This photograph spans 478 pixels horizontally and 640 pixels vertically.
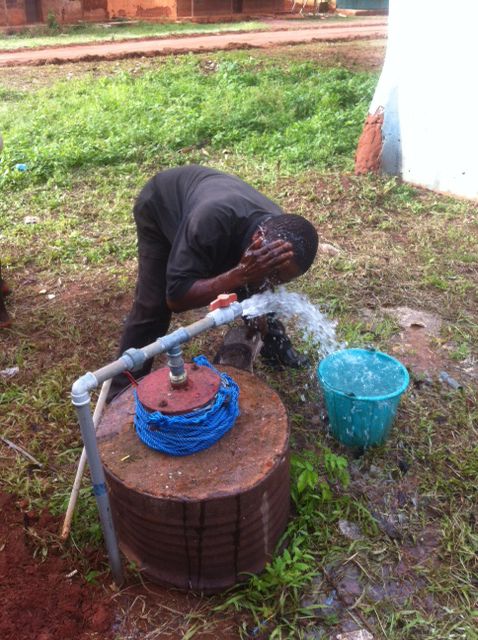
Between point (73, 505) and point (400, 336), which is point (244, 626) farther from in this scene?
point (400, 336)

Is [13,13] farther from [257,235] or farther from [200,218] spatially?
[257,235]

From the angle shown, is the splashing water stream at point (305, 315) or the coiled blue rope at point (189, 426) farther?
the splashing water stream at point (305, 315)

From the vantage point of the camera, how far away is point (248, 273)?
247cm

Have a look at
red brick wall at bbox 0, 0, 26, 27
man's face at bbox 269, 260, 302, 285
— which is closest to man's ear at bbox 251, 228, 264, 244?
man's face at bbox 269, 260, 302, 285

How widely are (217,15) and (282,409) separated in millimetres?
20790

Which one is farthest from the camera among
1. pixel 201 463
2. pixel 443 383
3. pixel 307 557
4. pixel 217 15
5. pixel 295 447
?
pixel 217 15

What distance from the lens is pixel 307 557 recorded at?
244cm

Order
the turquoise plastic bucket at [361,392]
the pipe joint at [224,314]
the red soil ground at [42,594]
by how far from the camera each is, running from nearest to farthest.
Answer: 1. the pipe joint at [224,314]
2. the red soil ground at [42,594]
3. the turquoise plastic bucket at [361,392]

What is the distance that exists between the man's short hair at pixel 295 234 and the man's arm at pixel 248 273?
5 centimetres

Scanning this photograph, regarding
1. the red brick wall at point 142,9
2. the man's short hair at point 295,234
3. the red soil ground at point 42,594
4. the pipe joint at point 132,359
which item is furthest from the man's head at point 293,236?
the red brick wall at point 142,9

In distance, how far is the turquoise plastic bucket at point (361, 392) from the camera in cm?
282

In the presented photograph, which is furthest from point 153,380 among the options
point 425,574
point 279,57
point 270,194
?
point 279,57

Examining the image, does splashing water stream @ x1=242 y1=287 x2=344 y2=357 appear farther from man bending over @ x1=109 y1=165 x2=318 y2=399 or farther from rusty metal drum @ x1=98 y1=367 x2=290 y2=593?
rusty metal drum @ x1=98 y1=367 x2=290 y2=593

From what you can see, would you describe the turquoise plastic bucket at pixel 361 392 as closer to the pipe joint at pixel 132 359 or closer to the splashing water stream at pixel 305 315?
the splashing water stream at pixel 305 315
